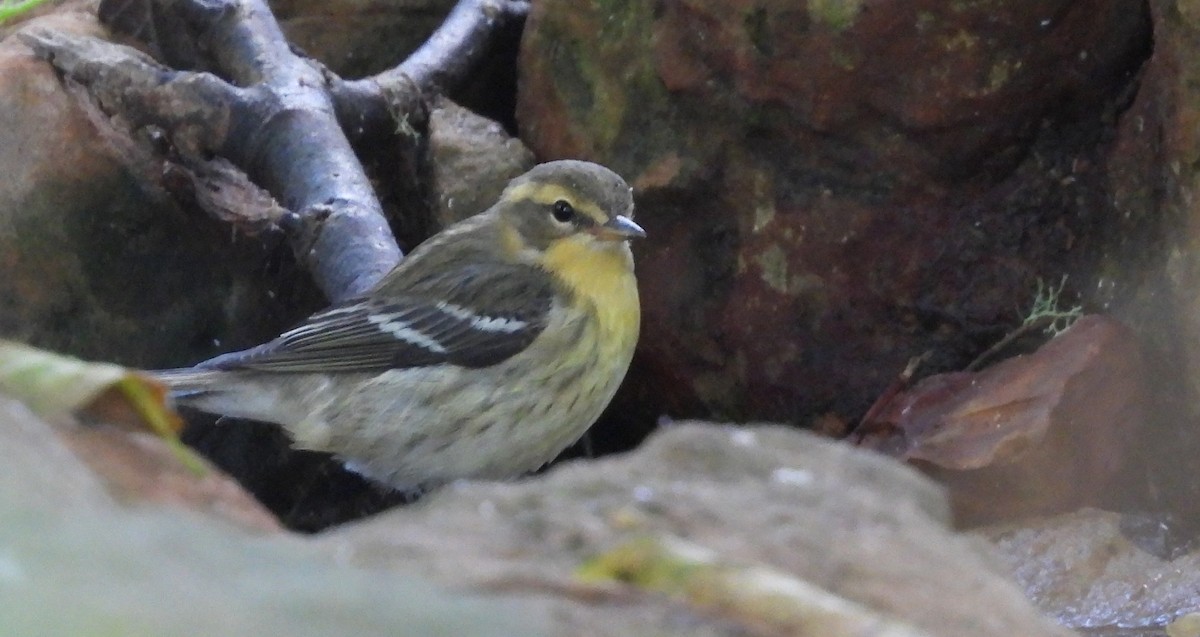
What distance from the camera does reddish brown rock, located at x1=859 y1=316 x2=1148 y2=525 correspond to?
13.3 feet

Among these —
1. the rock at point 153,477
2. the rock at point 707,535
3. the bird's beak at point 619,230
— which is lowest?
the bird's beak at point 619,230

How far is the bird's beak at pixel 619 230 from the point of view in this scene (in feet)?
14.4

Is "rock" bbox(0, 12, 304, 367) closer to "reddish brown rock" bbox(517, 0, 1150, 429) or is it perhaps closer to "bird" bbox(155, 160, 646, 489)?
"bird" bbox(155, 160, 646, 489)

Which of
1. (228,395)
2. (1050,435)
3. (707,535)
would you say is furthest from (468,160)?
(707,535)

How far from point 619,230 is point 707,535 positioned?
2767 mm

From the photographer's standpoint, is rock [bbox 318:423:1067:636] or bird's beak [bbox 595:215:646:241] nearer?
rock [bbox 318:423:1067:636]

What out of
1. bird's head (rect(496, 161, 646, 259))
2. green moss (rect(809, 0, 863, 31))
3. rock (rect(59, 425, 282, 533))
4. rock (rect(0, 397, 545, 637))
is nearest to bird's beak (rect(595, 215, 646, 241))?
Result: bird's head (rect(496, 161, 646, 259))

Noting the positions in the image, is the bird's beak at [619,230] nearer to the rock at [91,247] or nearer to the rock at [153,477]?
the rock at [91,247]

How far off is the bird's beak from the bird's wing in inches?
9.5

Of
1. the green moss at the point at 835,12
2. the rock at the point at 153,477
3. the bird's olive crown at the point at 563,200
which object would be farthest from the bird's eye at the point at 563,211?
the rock at the point at 153,477

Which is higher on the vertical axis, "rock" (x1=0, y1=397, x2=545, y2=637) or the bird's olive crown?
"rock" (x1=0, y1=397, x2=545, y2=637)

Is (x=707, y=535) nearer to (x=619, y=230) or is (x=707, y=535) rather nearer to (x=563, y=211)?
(x=619, y=230)

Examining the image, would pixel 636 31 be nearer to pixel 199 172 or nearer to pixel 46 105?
pixel 199 172

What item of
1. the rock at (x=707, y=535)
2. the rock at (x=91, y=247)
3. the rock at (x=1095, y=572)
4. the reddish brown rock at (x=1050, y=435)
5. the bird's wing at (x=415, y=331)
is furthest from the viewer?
the rock at (x=91, y=247)
